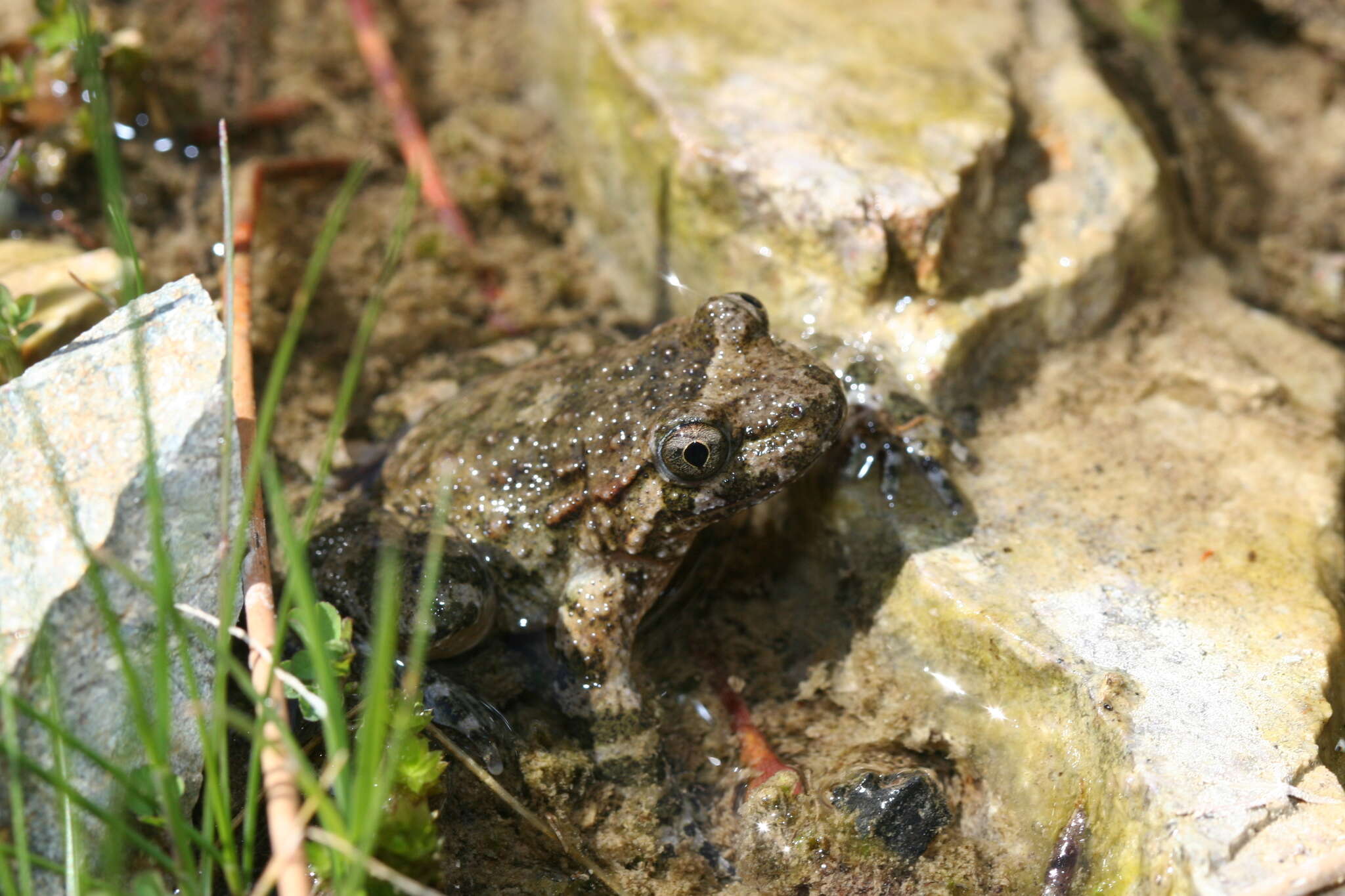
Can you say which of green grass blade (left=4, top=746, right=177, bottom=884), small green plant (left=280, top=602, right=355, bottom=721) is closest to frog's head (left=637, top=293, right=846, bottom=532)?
small green plant (left=280, top=602, right=355, bottom=721)

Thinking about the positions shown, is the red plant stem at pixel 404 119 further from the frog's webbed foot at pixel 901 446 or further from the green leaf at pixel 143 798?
the green leaf at pixel 143 798

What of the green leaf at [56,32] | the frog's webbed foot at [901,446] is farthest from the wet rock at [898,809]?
the green leaf at [56,32]

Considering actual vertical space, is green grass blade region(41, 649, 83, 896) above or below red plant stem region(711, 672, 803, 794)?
above

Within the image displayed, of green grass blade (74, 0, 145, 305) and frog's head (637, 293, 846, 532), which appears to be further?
frog's head (637, 293, 846, 532)

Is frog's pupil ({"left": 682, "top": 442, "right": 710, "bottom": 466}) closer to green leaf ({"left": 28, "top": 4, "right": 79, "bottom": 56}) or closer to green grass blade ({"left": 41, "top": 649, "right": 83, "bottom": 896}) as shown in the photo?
green grass blade ({"left": 41, "top": 649, "right": 83, "bottom": 896})

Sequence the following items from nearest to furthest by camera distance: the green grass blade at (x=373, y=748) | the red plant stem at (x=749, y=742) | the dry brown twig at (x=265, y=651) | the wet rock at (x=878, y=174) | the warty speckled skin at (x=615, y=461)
Result: the green grass blade at (x=373, y=748) < the dry brown twig at (x=265, y=651) < the warty speckled skin at (x=615, y=461) < the red plant stem at (x=749, y=742) < the wet rock at (x=878, y=174)

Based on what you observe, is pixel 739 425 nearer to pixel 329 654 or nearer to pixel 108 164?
pixel 329 654

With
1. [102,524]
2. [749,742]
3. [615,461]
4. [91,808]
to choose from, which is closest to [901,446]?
[615,461]
